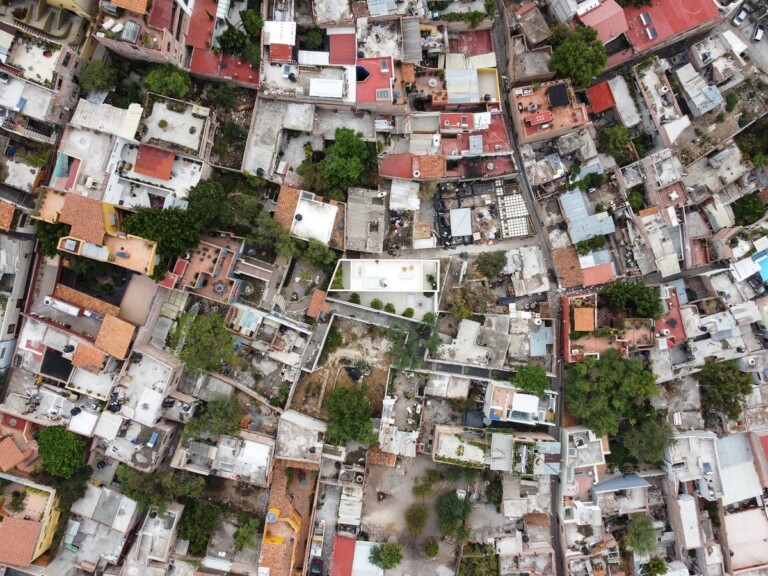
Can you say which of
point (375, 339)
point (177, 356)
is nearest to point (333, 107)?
point (375, 339)

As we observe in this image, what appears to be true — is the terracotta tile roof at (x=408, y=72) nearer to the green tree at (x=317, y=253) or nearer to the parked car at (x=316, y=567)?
the green tree at (x=317, y=253)

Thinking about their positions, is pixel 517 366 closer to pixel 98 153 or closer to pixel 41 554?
pixel 98 153

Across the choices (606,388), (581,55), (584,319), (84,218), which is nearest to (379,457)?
(606,388)

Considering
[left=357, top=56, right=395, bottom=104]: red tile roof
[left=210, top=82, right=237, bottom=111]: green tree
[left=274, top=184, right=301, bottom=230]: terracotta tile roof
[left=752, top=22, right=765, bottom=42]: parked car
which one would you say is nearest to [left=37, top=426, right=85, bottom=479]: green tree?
[left=274, top=184, right=301, bottom=230]: terracotta tile roof

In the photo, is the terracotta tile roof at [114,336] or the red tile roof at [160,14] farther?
the terracotta tile roof at [114,336]

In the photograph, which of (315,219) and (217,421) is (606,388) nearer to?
(315,219)

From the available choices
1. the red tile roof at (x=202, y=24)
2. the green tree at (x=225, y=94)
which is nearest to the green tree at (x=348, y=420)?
the green tree at (x=225, y=94)
